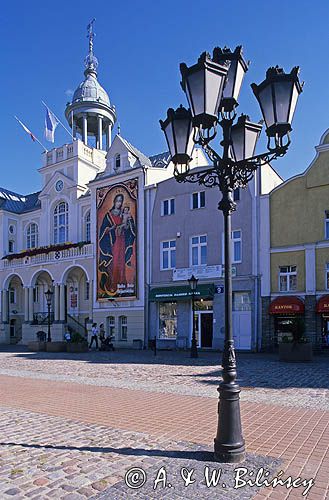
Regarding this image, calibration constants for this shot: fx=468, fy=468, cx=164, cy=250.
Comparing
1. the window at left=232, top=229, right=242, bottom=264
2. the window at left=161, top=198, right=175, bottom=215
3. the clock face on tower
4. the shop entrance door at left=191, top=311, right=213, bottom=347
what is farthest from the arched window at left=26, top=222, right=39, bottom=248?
the window at left=232, top=229, right=242, bottom=264

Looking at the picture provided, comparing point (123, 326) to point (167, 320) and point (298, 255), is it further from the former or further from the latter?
point (298, 255)

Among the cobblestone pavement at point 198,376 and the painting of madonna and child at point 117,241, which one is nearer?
the cobblestone pavement at point 198,376

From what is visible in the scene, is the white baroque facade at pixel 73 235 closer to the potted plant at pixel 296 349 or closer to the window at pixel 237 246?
the window at pixel 237 246

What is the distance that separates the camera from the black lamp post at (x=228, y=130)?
5871 millimetres

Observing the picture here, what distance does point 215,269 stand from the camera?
88.5 feet

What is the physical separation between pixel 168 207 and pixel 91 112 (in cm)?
1543

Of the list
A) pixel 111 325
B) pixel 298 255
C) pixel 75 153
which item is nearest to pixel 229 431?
pixel 298 255

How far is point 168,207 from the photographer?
30.1m

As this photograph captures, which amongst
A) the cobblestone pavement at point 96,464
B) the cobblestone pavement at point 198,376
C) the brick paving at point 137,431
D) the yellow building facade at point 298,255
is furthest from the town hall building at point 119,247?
the cobblestone pavement at point 96,464

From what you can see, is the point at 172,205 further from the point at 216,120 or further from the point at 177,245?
the point at 216,120

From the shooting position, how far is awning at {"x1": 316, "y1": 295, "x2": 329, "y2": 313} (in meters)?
22.5

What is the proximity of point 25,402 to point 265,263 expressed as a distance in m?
17.5

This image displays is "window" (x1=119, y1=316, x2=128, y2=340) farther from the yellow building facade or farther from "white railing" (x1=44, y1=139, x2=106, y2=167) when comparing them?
"white railing" (x1=44, y1=139, x2=106, y2=167)

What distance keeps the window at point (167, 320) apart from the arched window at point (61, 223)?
12.7 m
